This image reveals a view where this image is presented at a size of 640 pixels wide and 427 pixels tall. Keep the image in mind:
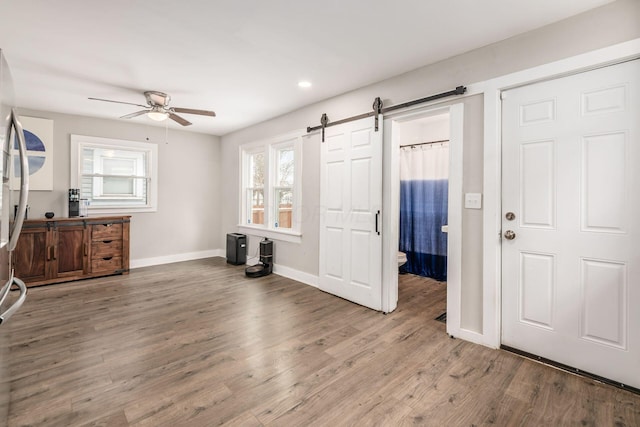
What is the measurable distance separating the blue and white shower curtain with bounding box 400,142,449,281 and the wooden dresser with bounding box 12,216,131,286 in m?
4.57

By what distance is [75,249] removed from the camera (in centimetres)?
431

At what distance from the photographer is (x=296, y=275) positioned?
439 centimetres

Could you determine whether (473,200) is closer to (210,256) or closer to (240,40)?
(240,40)

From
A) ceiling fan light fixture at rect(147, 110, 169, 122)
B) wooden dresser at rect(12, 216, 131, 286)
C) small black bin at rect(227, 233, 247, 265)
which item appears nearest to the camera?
ceiling fan light fixture at rect(147, 110, 169, 122)

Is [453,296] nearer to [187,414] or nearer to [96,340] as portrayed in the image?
[187,414]

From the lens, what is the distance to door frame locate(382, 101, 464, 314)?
2633 mm

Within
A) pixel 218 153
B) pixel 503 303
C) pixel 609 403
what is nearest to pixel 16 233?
pixel 503 303

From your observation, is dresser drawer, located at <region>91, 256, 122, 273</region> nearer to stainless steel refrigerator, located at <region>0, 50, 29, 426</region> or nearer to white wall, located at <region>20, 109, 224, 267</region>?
white wall, located at <region>20, 109, 224, 267</region>

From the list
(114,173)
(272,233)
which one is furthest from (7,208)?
(114,173)

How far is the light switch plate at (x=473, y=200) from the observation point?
2516mm

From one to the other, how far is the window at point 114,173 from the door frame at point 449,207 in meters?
4.38

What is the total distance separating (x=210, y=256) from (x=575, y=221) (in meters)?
5.85

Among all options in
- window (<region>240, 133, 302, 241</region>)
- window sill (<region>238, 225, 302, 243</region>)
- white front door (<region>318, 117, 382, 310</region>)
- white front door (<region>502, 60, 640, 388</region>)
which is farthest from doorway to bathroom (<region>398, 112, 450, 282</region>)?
white front door (<region>502, 60, 640, 388</region>)

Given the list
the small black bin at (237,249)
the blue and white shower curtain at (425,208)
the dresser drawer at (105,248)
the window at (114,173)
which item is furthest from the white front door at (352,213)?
the window at (114,173)
